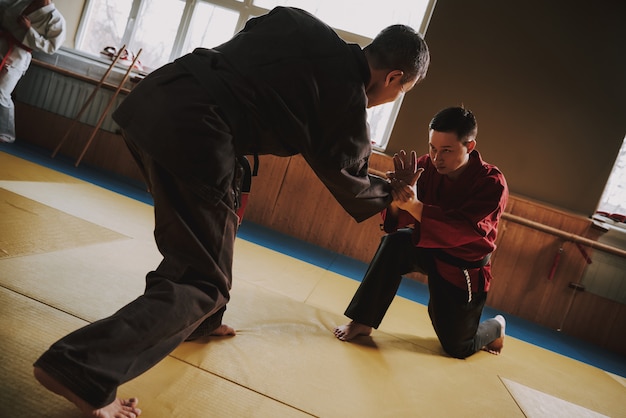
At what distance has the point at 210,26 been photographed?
17.9 feet

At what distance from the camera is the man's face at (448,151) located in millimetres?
2129

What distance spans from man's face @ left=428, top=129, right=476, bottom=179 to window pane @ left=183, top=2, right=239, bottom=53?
4.25 metres

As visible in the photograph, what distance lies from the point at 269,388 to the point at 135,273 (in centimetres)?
117

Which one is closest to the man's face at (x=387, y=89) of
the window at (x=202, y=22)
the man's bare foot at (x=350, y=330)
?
the man's bare foot at (x=350, y=330)

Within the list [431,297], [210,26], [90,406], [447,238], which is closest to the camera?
[90,406]

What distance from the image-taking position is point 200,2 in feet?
18.0

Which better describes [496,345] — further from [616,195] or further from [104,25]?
[104,25]

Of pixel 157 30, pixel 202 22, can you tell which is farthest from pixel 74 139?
pixel 202 22

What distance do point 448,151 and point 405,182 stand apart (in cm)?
39

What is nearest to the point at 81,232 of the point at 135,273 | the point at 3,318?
the point at 135,273

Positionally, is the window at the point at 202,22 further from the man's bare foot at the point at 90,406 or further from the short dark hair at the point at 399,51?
the man's bare foot at the point at 90,406

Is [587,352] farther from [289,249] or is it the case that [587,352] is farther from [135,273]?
[135,273]

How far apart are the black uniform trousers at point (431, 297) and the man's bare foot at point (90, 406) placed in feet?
4.36

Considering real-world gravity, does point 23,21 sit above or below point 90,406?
above
